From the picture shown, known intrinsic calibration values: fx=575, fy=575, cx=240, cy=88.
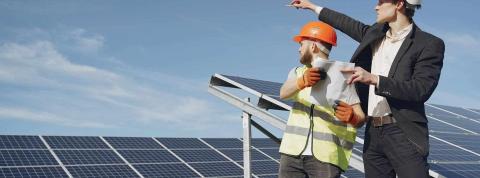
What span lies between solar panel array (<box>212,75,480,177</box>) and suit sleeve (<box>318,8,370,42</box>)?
173 cm

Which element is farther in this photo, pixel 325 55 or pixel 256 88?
pixel 256 88

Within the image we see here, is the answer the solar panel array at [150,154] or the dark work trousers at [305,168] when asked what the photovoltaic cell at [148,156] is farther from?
the dark work trousers at [305,168]

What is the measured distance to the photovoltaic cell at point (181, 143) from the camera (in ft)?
42.1

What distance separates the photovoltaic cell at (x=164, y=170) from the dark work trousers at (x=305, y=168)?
710cm

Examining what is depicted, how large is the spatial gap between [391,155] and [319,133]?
1.85 feet

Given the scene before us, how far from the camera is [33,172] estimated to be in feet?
32.1

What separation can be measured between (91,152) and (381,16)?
886 centimetres

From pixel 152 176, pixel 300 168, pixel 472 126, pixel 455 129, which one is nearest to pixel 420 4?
pixel 300 168

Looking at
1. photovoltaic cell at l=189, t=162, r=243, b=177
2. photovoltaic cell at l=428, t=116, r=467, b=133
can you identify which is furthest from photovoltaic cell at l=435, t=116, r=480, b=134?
photovoltaic cell at l=189, t=162, r=243, b=177

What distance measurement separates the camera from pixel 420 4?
133 inches

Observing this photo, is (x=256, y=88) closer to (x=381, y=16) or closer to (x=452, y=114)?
(x=381, y=16)

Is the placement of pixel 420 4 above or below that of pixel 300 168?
above

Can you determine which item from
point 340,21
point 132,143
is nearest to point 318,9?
point 340,21

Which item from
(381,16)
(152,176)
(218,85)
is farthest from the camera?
(152,176)
